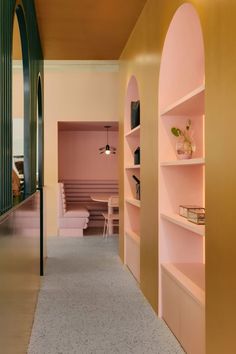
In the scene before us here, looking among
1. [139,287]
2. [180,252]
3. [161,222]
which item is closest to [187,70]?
[161,222]

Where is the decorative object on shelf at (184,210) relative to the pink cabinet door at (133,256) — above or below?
above

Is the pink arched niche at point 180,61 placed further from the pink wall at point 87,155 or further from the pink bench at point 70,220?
the pink wall at point 87,155

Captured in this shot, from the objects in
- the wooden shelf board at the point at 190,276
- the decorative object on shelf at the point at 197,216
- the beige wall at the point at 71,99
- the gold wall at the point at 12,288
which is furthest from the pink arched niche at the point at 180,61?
the beige wall at the point at 71,99

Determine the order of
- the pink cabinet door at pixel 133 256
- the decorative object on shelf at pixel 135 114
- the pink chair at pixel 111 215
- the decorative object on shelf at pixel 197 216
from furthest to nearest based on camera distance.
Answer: the pink chair at pixel 111 215, the decorative object on shelf at pixel 135 114, the pink cabinet door at pixel 133 256, the decorative object on shelf at pixel 197 216

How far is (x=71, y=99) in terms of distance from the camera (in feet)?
30.4

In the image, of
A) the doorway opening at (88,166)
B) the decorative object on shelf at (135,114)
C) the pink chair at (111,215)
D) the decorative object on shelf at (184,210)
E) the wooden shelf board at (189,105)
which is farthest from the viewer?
the doorway opening at (88,166)

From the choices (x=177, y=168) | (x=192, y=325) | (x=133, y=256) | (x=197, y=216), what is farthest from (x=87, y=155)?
(x=192, y=325)

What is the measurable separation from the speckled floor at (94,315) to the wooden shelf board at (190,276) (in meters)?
0.49

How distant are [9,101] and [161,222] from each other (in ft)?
6.45

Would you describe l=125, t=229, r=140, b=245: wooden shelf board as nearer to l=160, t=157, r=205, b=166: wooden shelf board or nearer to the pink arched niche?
l=160, t=157, r=205, b=166: wooden shelf board

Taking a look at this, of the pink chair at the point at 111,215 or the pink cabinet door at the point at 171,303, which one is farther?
the pink chair at the point at 111,215

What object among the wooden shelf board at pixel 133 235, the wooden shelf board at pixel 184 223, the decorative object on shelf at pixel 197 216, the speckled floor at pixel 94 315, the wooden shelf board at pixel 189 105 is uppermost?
the wooden shelf board at pixel 189 105

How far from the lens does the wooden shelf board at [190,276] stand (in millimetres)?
3062

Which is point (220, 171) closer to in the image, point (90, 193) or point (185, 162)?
point (185, 162)
